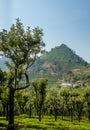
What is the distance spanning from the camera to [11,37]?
175ft

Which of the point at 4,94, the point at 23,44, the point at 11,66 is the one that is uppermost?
the point at 23,44

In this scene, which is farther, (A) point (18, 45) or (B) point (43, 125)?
(B) point (43, 125)

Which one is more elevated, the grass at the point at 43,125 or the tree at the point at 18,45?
the tree at the point at 18,45

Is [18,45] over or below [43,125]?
over

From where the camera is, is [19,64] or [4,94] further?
[4,94]

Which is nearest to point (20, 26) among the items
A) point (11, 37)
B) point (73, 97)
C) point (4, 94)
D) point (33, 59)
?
point (11, 37)

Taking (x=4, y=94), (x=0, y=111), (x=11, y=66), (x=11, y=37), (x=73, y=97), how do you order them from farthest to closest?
1. (x=0, y=111)
2. (x=73, y=97)
3. (x=4, y=94)
4. (x=11, y=66)
5. (x=11, y=37)

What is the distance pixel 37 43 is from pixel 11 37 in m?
5.67

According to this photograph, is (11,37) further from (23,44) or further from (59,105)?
(59,105)

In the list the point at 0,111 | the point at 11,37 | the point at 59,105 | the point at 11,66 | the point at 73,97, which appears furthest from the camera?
the point at 59,105

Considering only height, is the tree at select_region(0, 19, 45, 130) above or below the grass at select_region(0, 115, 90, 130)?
above

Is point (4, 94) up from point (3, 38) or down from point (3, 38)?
down

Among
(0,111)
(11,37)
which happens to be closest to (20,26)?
(11,37)

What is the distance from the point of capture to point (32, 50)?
55219 mm
